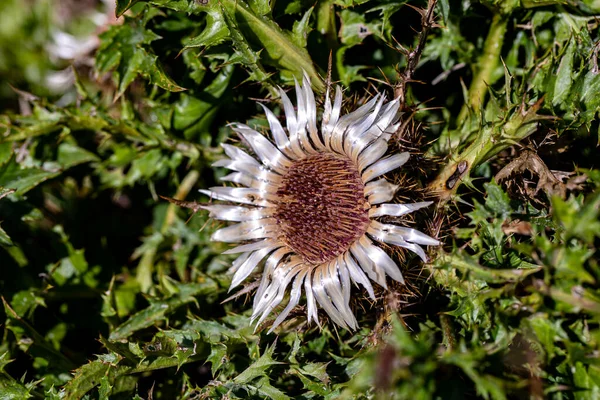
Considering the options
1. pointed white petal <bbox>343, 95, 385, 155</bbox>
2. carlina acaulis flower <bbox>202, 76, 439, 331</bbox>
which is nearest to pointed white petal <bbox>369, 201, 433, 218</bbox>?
carlina acaulis flower <bbox>202, 76, 439, 331</bbox>

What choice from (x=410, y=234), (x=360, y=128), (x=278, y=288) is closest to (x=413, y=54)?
(x=360, y=128)

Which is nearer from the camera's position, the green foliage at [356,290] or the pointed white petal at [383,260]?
the green foliage at [356,290]

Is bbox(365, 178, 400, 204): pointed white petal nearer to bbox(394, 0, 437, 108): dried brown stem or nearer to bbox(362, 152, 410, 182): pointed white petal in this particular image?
bbox(362, 152, 410, 182): pointed white petal

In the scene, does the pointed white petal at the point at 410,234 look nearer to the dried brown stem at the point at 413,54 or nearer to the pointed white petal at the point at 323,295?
the pointed white petal at the point at 323,295

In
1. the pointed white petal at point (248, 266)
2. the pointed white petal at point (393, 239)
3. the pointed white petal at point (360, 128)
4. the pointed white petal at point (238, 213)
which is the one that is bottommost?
the pointed white petal at point (248, 266)

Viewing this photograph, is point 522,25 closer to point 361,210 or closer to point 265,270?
point 361,210

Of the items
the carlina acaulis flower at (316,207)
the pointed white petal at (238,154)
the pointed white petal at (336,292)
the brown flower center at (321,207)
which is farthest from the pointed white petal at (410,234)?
the pointed white petal at (238,154)
